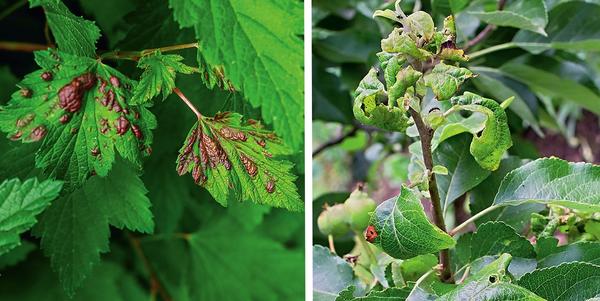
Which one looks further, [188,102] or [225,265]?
[225,265]

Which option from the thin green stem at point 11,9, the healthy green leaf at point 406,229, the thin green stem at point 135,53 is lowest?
the healthy green leaf at point 406,229

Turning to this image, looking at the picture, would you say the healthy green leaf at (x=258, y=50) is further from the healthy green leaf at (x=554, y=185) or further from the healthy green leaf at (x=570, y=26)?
the healthy green leaf at (x=570, y=26)

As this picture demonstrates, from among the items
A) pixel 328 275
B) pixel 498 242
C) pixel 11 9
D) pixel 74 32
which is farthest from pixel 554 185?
pixel 11 9

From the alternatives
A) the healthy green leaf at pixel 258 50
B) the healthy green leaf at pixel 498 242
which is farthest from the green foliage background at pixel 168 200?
the healthy green leaf at pixel 498 242

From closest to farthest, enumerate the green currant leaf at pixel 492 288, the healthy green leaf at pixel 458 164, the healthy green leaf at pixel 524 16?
the green currant leaf at pixel 492 288
the healthy green leaf at pixel 458 164
the healthy green leaf at pixel 524 16

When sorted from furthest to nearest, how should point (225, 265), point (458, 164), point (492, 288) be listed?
1. point (225, 265)
2. point (458, 164)
3. point (492, 288)

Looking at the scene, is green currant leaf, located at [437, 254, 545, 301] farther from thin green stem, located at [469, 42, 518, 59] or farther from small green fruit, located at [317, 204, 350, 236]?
thin green stem, located at [469, 42, 518, 59]

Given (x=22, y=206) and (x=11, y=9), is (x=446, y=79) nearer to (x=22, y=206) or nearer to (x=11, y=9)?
(x=22, y=206)
